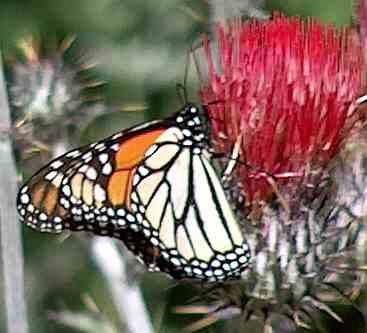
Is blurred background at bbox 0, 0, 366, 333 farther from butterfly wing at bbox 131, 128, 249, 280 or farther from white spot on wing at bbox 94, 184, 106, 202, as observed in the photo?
white spot on wing at bbox 94, 184, 106, 202

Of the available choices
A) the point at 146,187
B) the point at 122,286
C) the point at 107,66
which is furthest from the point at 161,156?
the point at 107,66

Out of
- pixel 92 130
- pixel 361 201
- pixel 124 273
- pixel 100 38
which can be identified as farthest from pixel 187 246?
pixel 100 38

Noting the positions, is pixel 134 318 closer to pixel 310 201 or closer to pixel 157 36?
pixel 310 201

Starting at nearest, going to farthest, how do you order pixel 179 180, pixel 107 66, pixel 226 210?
pixel 226 210, pixel 179 180, pixel 107 66

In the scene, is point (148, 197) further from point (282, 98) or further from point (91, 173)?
point (282, 98)

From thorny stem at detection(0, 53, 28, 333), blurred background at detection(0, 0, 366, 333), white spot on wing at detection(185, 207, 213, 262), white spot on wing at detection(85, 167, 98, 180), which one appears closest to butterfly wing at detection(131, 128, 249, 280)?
white spot on wing at detection(185, 207, 213, 262)

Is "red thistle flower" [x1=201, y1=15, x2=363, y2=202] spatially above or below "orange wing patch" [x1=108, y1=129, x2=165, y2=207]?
above
